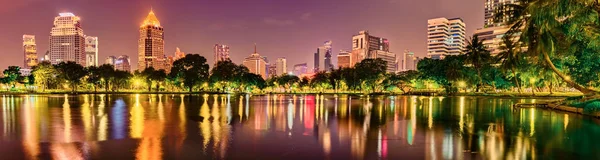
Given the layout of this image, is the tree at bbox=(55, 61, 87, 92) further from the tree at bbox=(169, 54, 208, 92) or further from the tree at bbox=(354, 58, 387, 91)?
the tree at bbox=(354, 58, 387, 91)

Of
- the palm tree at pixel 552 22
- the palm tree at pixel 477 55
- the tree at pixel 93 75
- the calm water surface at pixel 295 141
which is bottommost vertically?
the calm water surface at pixel 295 141

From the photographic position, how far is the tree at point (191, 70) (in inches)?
3536

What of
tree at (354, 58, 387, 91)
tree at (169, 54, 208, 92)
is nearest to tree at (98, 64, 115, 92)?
tree at (169, 54, 208, 92)

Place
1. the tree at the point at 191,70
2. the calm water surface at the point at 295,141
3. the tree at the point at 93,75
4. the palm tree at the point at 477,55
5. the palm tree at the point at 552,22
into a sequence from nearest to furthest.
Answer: the calm water surface at the point at 295,141, the palm tree at the point at 552,22, the palm tree at the point at 477,55, the tree at the point at 191,70, the tree at the point at 93,75

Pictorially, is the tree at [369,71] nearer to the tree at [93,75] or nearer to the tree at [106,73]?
the tree at [106,73]

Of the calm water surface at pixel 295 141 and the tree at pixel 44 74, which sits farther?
the tree at pixel 44 74

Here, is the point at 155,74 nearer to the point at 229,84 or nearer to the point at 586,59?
the point at 229,84

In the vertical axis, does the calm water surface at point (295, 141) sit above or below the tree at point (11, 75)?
below

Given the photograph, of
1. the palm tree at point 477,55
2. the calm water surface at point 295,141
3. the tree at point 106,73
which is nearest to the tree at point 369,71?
the palm tree at point 477,55

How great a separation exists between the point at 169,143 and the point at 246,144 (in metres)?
2.48

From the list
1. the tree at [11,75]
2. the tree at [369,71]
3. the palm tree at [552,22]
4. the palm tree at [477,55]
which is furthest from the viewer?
the tree at [369,71]

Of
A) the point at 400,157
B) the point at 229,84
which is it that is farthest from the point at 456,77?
the point at 400,157

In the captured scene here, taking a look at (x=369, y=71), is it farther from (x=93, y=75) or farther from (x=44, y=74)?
(x=44, y=74)

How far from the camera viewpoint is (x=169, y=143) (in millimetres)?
12180
